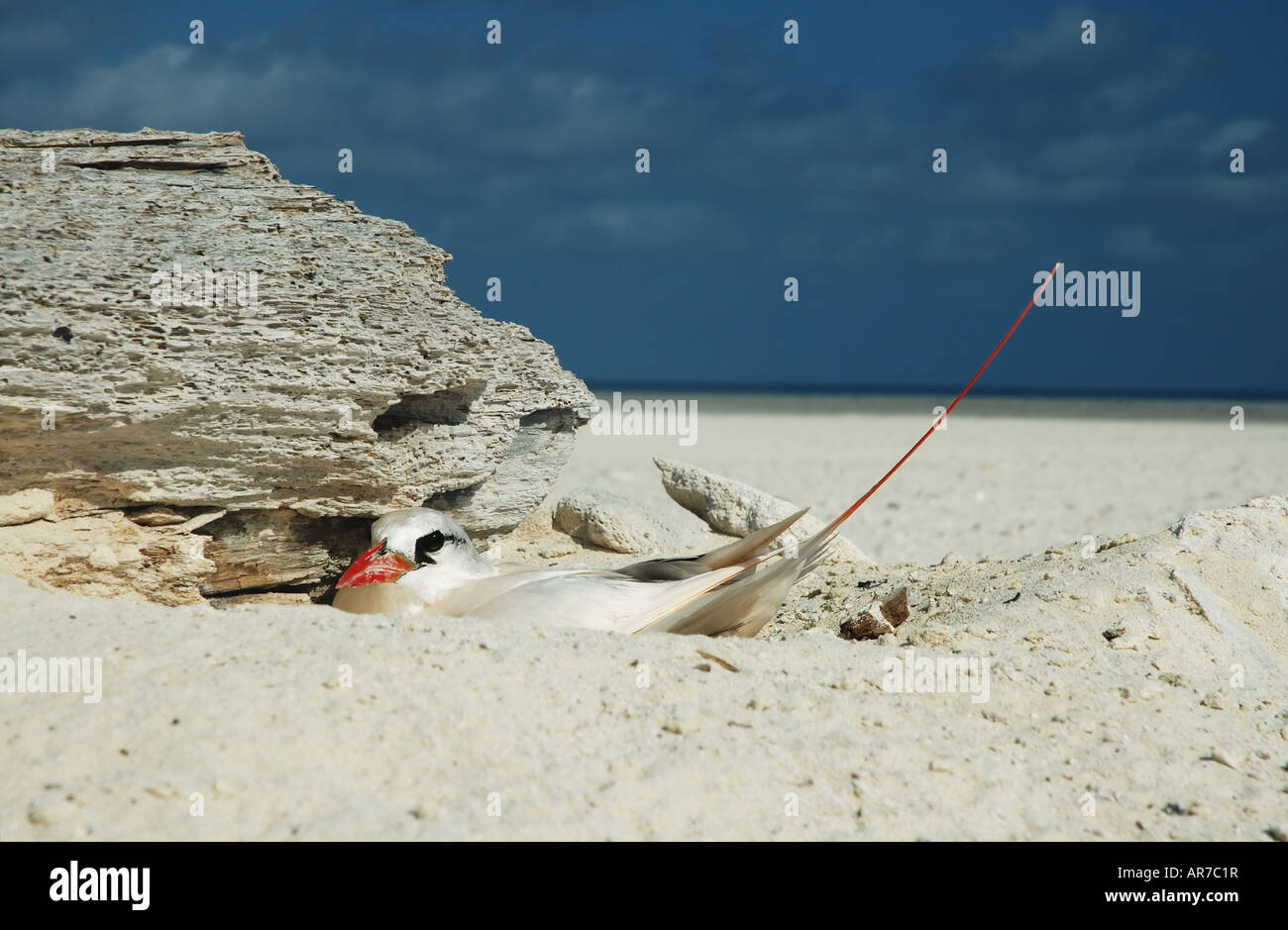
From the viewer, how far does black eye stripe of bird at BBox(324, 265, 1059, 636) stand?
388cm

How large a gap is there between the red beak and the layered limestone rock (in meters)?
0.52

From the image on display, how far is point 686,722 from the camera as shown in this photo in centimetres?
285

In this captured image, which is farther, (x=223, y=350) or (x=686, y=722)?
(x=223, y=350)

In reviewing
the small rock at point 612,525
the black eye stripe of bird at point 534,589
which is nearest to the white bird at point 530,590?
the black eye stripe of bird at point 534,589

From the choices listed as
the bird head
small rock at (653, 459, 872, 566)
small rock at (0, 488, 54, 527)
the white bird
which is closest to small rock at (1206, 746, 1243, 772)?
the white bird

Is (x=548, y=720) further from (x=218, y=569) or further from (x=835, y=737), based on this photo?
(x=218, y=569)

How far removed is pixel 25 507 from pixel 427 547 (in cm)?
157

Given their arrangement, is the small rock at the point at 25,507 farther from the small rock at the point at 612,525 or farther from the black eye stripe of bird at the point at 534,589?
the small rock at the point at 612,525

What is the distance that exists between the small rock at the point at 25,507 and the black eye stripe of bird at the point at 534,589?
1.21 metres

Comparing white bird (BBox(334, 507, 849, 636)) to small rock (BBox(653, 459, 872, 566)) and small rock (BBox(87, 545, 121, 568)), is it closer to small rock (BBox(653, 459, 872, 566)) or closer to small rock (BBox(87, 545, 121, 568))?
small rock (BBox(87, 545, 121, 568))

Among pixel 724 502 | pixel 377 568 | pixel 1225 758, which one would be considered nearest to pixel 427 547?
pixel 377 568

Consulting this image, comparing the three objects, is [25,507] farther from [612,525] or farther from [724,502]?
[724,502]
